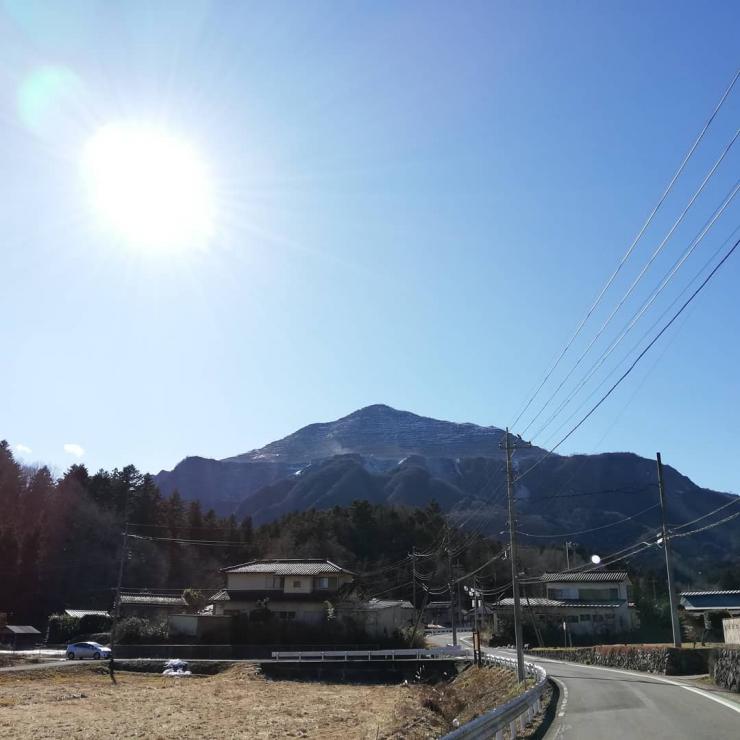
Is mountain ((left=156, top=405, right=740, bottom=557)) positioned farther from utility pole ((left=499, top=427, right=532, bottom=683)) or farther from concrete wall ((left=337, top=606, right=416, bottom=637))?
utility pole ((left=499, top=427, right=532, bottom=683))

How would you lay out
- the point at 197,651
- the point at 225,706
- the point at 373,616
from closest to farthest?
1. the point at 225,706
2. the point at 197,651
3. the point at 373,616

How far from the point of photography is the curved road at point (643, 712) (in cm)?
1194

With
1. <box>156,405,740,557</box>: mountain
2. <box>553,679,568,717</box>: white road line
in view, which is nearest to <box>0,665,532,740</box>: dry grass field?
<box>553,679,568,717</box>: white road line

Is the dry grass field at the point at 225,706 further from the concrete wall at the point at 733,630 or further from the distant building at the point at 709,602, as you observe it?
the distant building at the point at 709,602

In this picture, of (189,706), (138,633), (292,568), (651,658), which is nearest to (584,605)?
(292,568)

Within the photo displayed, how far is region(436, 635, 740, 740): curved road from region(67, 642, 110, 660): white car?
35227 mm

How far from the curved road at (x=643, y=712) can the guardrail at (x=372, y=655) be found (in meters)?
21.8

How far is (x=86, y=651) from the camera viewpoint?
45.6 meters

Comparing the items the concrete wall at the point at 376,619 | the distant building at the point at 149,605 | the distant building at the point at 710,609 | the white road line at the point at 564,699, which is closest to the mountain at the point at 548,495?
the concrete wall at the point at 376,619

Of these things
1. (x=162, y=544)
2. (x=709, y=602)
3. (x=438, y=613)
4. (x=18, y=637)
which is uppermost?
(x=162, y=544)

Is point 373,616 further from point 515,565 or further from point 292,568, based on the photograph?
point 515,565

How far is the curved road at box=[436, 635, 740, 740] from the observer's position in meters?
11.9

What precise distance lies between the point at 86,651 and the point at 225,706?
23183mm

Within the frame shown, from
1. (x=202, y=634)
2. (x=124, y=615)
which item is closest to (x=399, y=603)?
(x=202, y=634)
